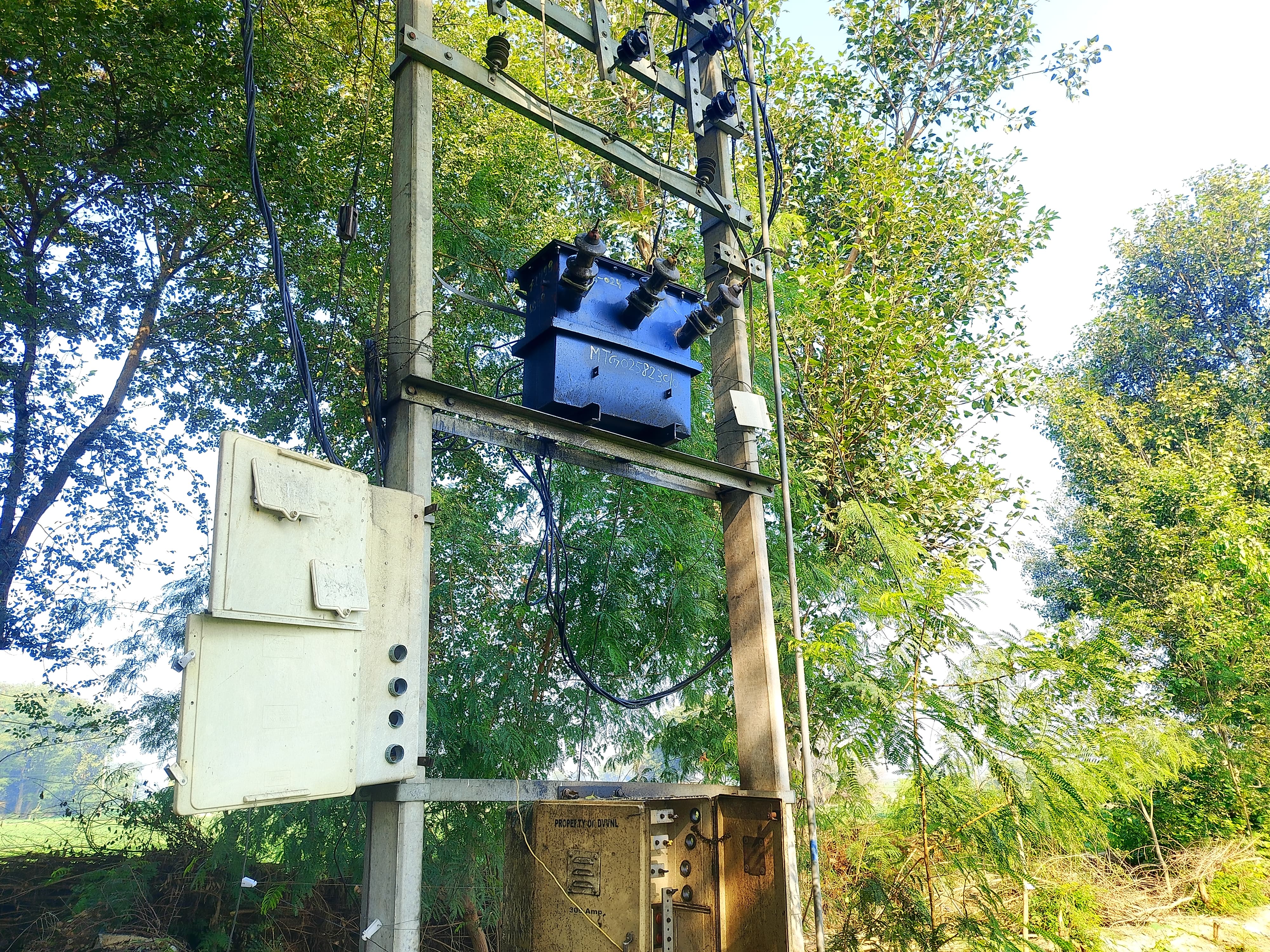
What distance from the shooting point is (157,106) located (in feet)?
23.7

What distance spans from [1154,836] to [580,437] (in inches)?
315

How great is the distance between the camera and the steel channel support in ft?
12.2

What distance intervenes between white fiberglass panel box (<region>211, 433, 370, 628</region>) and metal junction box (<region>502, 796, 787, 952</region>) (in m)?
1.26

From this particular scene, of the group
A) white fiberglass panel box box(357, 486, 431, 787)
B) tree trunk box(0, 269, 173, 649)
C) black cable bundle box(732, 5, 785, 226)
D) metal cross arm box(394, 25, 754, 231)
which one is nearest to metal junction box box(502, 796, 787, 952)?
white fiberglass panel box box(357, 486, 431, 787)

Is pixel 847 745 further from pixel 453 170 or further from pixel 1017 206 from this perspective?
pixel 1017 206

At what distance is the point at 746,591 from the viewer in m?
4.08

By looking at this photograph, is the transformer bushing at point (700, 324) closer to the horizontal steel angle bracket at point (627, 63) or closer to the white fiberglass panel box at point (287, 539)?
the horizontal steel angle bracket at point (627, 63)

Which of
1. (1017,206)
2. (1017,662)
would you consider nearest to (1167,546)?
(1017,206)

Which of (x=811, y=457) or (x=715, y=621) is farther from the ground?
(x=811, y=457)

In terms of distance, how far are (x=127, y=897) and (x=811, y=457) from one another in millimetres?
6912

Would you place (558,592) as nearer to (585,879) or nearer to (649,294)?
(585,879)

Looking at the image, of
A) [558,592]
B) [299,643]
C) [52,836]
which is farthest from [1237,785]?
[52,836]

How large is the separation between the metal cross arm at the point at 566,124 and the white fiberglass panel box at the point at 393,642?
1.91 metres

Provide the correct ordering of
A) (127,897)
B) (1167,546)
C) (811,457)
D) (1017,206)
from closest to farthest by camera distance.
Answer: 1. (127,897)
2. (811,457)
3. (1017,206)
4. (1167,546)
